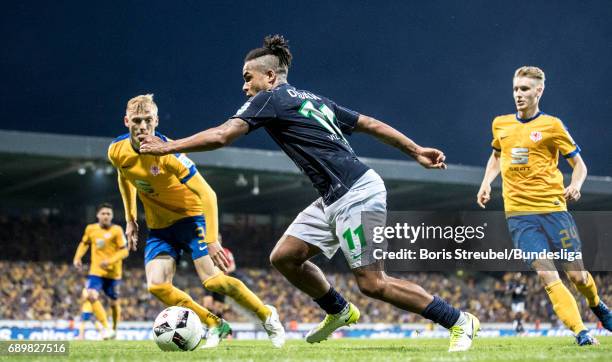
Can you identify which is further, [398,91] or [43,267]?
[398,91]

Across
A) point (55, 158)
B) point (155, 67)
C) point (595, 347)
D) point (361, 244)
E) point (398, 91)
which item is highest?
point (155, 67)

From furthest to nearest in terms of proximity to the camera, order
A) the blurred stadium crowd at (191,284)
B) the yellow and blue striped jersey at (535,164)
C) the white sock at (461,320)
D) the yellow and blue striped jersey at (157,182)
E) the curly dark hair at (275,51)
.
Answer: the blurred stadium crowd at (191,284), the yellow and blue striped jersey at (157,182), the yellow and blue striped jersey at (535,164), the curly dark hair at (275,51), the white sock at (461,320)

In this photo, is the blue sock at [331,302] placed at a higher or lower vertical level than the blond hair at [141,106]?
lower

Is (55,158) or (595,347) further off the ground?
(55,158)

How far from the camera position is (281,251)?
5.95 metres

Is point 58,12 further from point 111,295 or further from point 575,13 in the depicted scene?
point 111,295

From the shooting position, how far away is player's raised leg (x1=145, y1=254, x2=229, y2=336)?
292 inches

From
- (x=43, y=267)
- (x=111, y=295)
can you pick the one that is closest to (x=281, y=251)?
(x=111, y=295)

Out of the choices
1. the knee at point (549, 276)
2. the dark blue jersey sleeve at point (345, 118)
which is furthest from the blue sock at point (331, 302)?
the knee at point (549, 276)

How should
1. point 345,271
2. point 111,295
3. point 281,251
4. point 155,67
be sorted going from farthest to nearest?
1. point 155,67
2. point 345,271
3. point 111,295
4. point 281,251

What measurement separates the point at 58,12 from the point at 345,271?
35.1 meters

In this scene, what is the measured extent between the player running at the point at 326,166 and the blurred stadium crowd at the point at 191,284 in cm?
1788

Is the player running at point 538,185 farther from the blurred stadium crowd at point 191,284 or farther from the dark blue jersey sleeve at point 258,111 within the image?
the blurred stadium crowd at point 191,284

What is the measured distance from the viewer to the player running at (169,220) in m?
7.07
